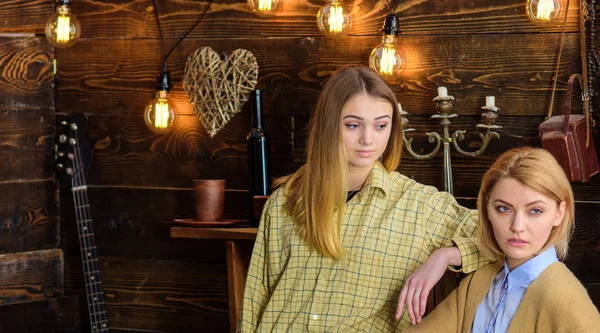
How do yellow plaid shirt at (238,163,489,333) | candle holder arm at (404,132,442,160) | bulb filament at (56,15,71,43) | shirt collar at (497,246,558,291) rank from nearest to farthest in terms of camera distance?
shirt collar at (497,246,558,291) → yellow plaid shirt at (238,163,489,333) → candle holder arm at (404,132,442,160) → bulb filament at (56,15,71,43)

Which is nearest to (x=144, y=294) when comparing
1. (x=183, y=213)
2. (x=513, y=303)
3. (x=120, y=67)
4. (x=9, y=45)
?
(x=183, y=213)

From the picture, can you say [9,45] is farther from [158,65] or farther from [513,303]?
[513,303]

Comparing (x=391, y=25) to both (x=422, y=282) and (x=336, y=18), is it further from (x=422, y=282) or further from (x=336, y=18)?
(x=422, y=282)

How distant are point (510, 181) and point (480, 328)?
1.10 feet

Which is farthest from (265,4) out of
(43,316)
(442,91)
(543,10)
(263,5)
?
(43,316)

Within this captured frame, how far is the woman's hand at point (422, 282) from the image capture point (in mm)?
1972

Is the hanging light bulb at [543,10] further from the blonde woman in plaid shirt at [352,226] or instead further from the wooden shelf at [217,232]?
the wooden shelf at [217,232]

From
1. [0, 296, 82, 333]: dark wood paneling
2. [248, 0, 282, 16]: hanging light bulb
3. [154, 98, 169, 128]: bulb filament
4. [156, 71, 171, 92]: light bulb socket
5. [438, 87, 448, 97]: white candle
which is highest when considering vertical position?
[248, 0, 282, 16]: hanging light bulb

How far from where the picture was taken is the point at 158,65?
337cm

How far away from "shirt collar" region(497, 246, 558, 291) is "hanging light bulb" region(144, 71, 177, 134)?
1.64 meters

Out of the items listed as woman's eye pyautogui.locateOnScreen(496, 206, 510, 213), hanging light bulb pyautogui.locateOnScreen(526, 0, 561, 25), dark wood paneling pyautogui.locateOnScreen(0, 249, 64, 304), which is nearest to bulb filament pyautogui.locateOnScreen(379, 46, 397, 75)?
hanging light bulb pyautogui.locateOnScreen(526, 0, 561, 25)

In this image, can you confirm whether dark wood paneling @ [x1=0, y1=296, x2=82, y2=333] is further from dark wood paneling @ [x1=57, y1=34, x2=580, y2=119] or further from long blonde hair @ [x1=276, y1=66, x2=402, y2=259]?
long blonde hair @ [x1=276, y1=66, x2=402, y2=259]

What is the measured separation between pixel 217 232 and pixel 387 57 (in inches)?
30.6

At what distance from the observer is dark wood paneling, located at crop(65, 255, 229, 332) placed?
3391 mm
